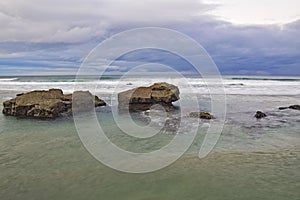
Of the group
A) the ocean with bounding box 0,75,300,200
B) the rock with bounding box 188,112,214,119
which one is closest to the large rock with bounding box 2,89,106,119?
the ocean with bounding box 0,75,300,200

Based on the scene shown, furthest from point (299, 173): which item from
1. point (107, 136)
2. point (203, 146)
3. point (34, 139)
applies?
point (34, 139)

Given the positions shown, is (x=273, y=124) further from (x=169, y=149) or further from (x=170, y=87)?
(x=170, y=87)

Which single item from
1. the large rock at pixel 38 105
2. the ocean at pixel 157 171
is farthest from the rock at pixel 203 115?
the large rock at pixel 38 105

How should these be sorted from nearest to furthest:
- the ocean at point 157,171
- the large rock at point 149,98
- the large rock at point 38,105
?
1. the ocean at point 157,171
2. the large rock at point 38,105
3. the large rock at point 149,98

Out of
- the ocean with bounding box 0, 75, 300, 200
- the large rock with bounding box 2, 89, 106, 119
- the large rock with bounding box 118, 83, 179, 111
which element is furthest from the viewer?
the large rock with bounding box 118, 83, 179, 111

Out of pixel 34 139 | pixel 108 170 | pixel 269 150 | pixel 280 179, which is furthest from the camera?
pixel 34 139

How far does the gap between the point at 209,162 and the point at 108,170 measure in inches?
76.4

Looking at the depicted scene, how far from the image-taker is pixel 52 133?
731 centimetres

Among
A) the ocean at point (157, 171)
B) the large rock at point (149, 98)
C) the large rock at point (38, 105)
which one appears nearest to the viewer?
the ocean at point (157, 171)

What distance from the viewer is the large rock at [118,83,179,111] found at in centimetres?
1258

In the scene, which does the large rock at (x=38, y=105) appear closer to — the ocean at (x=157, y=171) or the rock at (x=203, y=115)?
the ocean at (x=157, y=171)

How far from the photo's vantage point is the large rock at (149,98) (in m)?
12.6

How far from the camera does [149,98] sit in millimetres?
12703

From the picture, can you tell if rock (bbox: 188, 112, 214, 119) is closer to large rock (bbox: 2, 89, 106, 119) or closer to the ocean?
the ocean
